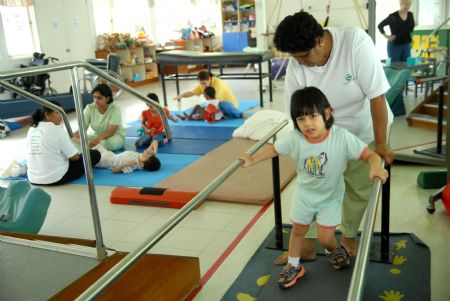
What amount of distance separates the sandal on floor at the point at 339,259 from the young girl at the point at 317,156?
0.18m

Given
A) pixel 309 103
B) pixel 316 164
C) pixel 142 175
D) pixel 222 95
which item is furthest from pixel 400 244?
pixel 222 95

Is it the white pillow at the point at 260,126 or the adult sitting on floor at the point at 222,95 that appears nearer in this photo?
the white pillow at the point at 260,126

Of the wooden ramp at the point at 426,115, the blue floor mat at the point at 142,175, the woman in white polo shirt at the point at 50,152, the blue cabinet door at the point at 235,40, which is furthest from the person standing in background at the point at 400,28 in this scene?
the blue cabinet door at the point at 235,40

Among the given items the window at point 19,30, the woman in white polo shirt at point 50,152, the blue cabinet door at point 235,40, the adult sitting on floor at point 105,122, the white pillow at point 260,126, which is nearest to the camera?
the woman in white polo shirt at point 50,152

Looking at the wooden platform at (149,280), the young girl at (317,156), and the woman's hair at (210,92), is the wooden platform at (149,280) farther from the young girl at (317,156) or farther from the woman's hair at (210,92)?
the woman's hair at (210,92)

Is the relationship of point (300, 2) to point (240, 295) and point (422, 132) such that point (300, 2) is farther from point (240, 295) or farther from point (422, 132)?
point (240, 295)

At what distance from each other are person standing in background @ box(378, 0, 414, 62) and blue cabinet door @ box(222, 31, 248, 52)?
7.29 metres

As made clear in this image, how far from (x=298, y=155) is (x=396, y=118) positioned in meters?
4.80

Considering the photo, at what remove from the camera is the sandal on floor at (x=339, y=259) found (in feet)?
8.83

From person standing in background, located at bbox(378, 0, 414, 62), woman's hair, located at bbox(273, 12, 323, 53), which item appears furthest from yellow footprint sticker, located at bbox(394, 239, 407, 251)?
person standing in background, located at bbox(378, 0, 414, 62)

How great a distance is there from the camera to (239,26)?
15078mm

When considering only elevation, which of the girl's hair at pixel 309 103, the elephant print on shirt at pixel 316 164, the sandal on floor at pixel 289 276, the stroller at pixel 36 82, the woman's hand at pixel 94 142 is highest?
the girl's hair at pixel 309 103

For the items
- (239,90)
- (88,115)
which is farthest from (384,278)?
(239,90)

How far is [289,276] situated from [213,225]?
1081 millimetres
